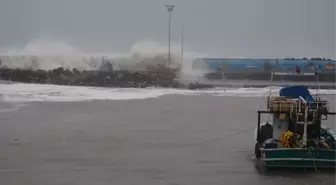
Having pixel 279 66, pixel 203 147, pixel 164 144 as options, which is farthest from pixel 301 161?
pixel 279 66

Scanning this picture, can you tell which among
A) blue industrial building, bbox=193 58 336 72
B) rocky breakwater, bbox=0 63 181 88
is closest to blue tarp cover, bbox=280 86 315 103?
rocky breakwater, bbox=0 63 181 88

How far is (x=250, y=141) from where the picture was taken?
17.6 m

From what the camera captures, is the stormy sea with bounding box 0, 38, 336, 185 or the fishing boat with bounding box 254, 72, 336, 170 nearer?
the stormy sea with bounding box 0, 38, 336, 185

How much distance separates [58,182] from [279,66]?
54131 millimetres

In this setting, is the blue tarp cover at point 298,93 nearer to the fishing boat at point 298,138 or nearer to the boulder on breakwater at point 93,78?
the fishing boat at point 298,138

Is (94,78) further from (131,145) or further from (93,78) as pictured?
(131,145)

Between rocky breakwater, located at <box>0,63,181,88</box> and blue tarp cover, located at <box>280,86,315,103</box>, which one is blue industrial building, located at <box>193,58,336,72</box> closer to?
rocky breakwater, located at <box>0,63,181,88</box>

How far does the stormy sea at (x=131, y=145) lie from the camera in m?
12.3

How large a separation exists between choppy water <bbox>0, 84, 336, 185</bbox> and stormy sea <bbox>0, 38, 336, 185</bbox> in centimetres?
2

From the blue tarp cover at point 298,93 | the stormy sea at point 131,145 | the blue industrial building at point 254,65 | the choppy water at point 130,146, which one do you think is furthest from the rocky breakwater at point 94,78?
the blue tarp cover at point 298,93

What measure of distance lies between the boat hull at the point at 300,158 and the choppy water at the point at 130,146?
0.82ft

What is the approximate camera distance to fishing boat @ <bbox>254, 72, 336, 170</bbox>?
498 inches

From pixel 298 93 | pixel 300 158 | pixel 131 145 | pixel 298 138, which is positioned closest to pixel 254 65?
pixel 131 145

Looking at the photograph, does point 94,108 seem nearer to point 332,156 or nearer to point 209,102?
point 209,102
